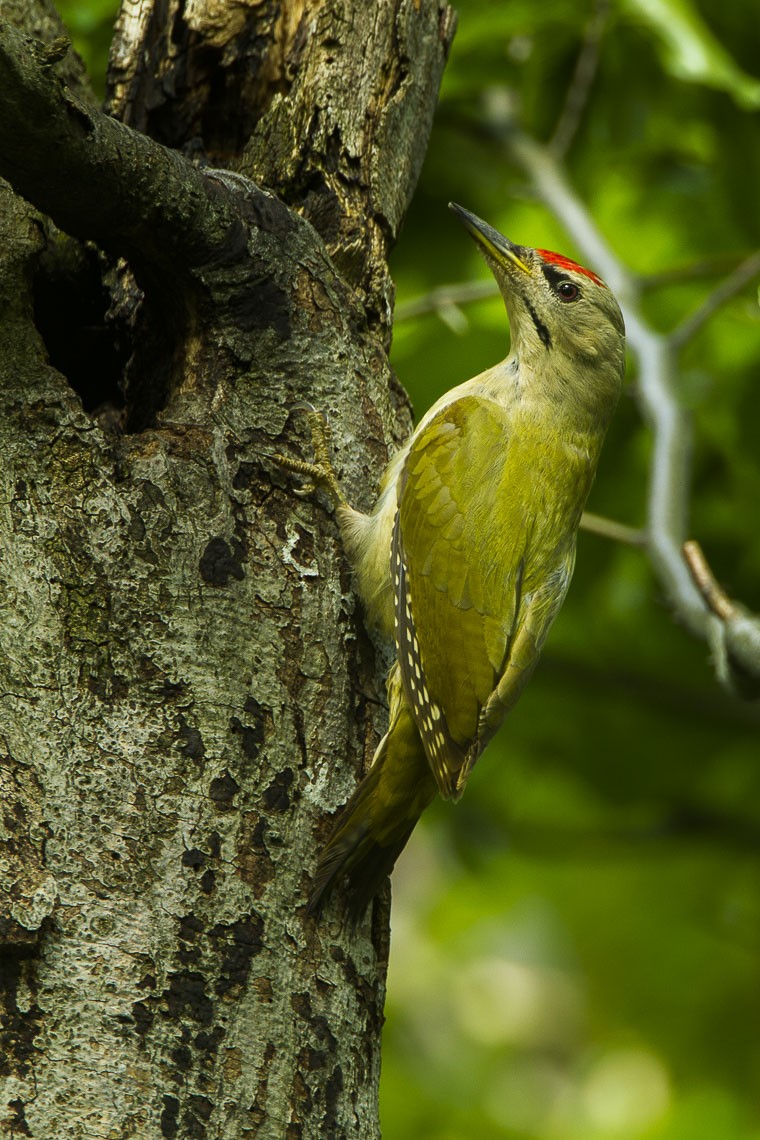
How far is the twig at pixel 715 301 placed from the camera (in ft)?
15.6

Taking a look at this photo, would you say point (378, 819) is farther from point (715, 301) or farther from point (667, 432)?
point (715, 301)

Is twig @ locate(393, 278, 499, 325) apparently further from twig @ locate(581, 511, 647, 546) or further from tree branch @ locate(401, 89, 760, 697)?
twig @ locate(581, 511, 647, 546)

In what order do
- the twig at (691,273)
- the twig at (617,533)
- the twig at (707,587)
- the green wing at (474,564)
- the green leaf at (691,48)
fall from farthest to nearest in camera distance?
the twig at (691,273)
the green leaf at (691,48)
the twig at (617,533)
the green wing at (474,564)
the twig at (707,587)

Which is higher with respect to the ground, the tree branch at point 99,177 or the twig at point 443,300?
the twig at point 443,300

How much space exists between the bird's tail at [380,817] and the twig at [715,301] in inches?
82.5

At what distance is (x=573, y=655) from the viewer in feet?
19.1

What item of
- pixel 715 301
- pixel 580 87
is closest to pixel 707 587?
pixel 715 301

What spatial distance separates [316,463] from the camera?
3.14 m

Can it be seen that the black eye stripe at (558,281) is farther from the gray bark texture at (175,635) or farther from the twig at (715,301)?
the gray bark texture at (175,635)

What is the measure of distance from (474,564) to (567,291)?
1.18m

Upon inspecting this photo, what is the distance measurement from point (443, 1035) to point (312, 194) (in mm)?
6678

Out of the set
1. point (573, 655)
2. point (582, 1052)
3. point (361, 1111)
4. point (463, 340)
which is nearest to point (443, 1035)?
point (582, 1052)

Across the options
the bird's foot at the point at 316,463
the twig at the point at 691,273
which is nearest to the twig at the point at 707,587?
the bird's foot at the point at 316,463

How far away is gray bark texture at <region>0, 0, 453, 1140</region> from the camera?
2.40 meters
